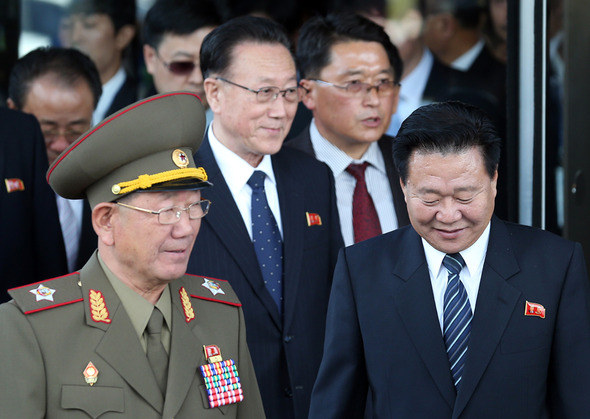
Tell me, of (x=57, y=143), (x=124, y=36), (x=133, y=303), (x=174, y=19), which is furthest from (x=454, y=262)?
(x=124, y=36)

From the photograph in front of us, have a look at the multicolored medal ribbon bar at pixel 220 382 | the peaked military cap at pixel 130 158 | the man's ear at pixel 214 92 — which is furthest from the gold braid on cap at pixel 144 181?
the man's ear at pixel 214 92

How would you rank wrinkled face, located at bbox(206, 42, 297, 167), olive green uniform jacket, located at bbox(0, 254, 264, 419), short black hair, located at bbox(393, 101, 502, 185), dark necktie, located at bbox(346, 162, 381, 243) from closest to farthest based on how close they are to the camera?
olive green uniform jacket, located at bbox(0, 254, 264, 419) < short black hair, located at bbox(393, 101, 502, 185) < wrinkled face, located at bbox(206, 42, 297, 167) < dark necktie, located at bbox(346, 162, 381, 243)

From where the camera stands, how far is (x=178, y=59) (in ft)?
14.8

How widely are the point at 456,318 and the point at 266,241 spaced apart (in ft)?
3.21

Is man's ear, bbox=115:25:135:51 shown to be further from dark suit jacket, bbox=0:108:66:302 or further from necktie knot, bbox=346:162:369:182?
necktie knot, bbox=346:162:369:182

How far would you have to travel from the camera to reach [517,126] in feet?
15.3

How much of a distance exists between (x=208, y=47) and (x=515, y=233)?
1.46 meters

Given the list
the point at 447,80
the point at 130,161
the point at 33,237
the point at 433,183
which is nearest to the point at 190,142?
the point at 130,161

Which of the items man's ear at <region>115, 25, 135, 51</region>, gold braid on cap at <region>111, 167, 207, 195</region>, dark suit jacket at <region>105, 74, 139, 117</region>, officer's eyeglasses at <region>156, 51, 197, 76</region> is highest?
man's ear at <region>115, 25, 135, 51</region>

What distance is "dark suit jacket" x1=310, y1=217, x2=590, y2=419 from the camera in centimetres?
251

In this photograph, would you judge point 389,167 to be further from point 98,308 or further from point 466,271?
point 98,308

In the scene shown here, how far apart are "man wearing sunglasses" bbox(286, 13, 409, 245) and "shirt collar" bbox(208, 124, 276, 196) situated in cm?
59

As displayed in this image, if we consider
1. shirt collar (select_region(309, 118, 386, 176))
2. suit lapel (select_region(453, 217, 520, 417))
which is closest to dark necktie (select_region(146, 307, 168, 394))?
suit lapel (select_region(453, 217, 520, 417))

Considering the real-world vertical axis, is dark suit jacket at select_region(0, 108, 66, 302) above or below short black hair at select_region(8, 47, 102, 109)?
below
